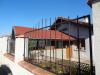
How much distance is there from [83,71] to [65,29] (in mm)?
15002

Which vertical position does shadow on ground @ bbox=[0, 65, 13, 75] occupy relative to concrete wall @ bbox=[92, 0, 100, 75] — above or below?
below

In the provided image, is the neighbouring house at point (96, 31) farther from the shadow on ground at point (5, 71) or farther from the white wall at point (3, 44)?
the white wall at point (3, 44)

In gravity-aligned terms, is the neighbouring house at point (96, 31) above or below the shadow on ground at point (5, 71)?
above

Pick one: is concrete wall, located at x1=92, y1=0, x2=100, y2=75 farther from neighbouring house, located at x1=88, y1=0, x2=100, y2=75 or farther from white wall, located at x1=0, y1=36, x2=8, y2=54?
white wall, located at x1=0, y1=36, x2=8, y2=54

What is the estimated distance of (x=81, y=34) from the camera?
19.2m

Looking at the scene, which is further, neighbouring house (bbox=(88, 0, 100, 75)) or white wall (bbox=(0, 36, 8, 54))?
white wall (bbox=(0, 36, 8, 54))

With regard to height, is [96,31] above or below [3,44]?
above

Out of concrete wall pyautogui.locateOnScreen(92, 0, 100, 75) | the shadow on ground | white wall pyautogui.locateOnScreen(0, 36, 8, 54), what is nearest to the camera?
concrete wall pyautogui.locateOnScreen(92, 0, 100, 75)

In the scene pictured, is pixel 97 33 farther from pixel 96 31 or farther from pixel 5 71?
pixel 5 71

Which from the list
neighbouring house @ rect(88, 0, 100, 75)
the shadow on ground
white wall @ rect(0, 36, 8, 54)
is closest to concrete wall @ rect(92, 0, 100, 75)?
neighbouring house @ rect(88, 0, 100, 75)

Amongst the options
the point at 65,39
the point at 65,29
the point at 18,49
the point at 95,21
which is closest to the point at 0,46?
the point at 18,49

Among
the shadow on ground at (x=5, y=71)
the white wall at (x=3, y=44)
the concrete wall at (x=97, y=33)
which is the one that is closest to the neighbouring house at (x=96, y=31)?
the concrete wall at (x=97, y=33)

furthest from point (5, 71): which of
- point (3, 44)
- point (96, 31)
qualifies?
point (96, 31)

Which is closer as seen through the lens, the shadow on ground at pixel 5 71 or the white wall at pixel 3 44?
the shadow on ground at pixel 5 71
